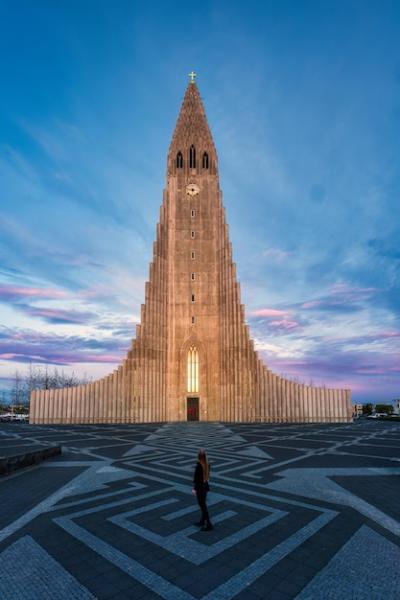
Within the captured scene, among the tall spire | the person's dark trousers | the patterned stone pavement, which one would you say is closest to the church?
the tall spire

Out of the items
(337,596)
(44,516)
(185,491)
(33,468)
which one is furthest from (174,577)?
(33,468)

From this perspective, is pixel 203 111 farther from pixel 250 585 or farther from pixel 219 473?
pixel 250 585

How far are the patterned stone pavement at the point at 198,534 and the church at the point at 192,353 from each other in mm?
29758

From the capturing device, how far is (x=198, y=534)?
727 centimetres

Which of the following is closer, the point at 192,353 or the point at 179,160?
the point at 192,353

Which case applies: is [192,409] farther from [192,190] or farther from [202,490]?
[202,490]

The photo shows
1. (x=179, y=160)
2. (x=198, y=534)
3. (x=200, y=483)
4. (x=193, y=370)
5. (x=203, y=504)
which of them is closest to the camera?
(x=198, y=534)

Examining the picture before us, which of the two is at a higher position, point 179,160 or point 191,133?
point 191,133

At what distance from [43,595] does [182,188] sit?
5105 centimetres

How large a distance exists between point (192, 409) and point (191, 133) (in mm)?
40894

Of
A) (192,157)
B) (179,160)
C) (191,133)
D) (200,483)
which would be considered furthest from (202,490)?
(191,133)

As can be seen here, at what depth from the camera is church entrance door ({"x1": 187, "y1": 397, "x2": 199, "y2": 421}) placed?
45406mm

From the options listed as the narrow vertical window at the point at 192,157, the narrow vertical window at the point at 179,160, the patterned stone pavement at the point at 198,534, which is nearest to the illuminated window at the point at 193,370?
the narrow vertical window at the point at 179,160

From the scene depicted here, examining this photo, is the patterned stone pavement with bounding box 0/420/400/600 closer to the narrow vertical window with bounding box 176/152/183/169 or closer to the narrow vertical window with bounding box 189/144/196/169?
the narrow vertical window with bounding box 176/152/183/169
